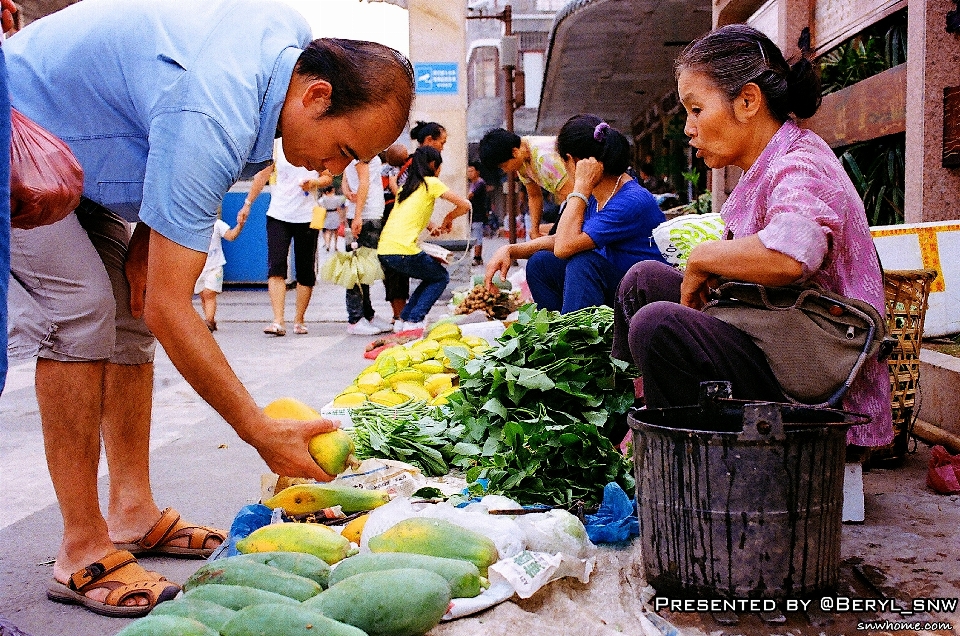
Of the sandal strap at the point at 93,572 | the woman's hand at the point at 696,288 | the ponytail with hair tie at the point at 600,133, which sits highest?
the ponytail with hair tie at the point at 600,133

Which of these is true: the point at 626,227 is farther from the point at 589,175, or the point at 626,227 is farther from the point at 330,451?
the point at 330,451

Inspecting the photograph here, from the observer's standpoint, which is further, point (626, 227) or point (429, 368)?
point (429, 368)

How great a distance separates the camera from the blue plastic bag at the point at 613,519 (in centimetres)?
257

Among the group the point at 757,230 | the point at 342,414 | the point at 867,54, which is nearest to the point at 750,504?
the point at 757,230

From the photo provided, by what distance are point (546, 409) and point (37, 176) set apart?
6.77 feet

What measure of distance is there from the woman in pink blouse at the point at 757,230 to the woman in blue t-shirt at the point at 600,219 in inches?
74.2

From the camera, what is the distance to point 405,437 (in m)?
3.61

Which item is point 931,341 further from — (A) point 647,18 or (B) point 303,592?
(A) point 647,18

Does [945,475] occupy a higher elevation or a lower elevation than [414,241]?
lower

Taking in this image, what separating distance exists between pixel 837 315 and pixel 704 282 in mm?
362

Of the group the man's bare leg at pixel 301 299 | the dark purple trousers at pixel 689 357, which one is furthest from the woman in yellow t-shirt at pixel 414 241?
the dark purple trousers at pixel 689 357

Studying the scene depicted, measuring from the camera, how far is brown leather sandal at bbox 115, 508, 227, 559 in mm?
2908

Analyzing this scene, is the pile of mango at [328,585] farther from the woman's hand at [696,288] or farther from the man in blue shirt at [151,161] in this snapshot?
the woman's hand at [696,288]

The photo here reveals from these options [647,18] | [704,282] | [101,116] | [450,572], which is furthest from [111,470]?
[647,18]
